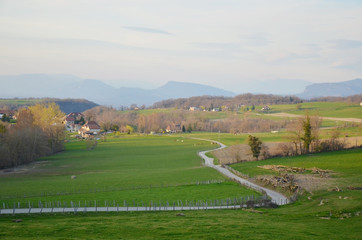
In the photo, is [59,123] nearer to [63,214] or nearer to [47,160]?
[47,160]

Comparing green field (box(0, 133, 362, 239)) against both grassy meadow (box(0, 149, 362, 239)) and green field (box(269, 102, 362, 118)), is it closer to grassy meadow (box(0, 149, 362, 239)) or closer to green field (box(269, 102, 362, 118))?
grassy meadow (box(0, 149, 362, 239))

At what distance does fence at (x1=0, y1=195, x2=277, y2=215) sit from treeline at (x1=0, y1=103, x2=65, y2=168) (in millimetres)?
39128

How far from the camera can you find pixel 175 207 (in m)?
32.3

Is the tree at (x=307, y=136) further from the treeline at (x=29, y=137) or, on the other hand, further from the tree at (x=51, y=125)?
the tree at (x=51, y=125)

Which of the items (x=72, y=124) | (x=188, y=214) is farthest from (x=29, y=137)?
(x=72, y=124)

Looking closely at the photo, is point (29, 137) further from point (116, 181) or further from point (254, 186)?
point (254, 186)

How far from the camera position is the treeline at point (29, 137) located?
68600 mm

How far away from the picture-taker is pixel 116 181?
49.0 metres

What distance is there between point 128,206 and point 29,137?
50.5 meters

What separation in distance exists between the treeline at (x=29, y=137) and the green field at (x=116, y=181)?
11.8ft

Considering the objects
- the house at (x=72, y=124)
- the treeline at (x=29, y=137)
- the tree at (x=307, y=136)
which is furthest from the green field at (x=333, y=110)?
the house at (x=72, y=124)

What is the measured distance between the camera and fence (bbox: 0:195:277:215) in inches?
1193

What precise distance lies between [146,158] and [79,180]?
30.0 m

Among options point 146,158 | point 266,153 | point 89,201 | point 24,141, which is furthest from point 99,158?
point 89,201
